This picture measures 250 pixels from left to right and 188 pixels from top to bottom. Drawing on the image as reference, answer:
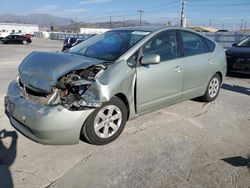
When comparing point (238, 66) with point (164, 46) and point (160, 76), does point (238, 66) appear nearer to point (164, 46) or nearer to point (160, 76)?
point (164, 46)

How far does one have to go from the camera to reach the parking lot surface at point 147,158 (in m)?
3.12

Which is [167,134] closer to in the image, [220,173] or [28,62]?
[220,173]

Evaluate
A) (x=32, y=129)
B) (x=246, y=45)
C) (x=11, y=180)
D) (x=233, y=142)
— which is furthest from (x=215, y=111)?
(x=246, y=45)

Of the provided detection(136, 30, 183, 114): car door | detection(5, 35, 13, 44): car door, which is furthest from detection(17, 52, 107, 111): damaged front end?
detection(5, 35, 13, 44): car door

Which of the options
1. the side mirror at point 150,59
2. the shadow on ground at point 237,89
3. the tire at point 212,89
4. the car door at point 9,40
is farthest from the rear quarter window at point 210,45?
the car door at point 9,40

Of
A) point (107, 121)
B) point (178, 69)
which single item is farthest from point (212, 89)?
point (107, 121)

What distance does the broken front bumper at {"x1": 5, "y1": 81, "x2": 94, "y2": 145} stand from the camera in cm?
349

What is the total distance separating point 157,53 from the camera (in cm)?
463

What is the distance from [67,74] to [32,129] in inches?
32.3

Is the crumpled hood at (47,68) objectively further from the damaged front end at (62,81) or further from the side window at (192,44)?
the side window at (192,44)

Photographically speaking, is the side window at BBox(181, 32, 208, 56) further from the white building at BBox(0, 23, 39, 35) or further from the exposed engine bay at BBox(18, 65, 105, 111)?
the white building at BBox(0, 23, 39, 35)

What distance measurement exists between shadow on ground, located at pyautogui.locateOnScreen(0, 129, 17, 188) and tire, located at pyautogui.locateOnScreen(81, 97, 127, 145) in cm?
92

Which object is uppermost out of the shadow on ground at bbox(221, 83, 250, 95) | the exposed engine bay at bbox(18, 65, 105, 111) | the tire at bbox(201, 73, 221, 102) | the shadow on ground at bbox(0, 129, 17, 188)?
the exposed engine bay at bbox(18, 65, 105, 111)

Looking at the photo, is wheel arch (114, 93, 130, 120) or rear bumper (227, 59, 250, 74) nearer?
wheel arch (114, 93, 130, 120)
